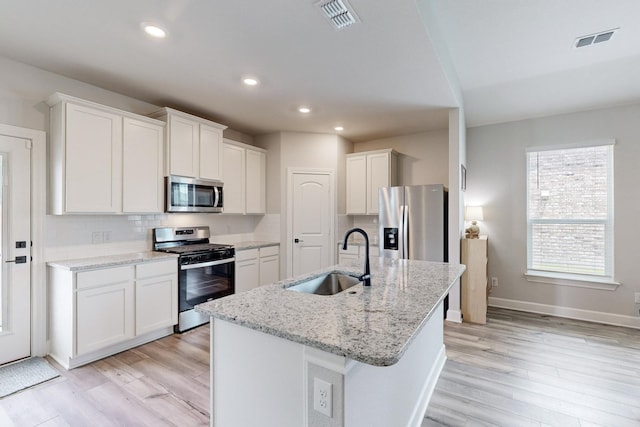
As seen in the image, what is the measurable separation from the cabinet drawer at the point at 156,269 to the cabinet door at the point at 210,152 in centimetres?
115

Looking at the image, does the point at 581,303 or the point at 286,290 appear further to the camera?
the point at 581,303

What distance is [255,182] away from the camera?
4793mm

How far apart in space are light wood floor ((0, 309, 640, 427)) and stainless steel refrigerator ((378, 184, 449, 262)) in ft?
3.60

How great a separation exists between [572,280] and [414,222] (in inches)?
84.7

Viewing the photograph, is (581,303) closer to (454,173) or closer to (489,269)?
(489,269)

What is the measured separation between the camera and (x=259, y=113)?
13.1 ft

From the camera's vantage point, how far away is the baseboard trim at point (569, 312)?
3.69m

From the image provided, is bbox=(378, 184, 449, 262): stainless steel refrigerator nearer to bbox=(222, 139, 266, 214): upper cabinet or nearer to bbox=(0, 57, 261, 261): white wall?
bbox=(222, 139, 266, 214): upper cabinet

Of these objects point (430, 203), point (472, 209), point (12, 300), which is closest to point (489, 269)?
point (472, 209)

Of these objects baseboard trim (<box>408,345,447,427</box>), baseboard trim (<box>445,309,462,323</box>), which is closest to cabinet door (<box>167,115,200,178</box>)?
baseboard trim (<box>408,345,447,427</box>)

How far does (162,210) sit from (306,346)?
297 centimetres

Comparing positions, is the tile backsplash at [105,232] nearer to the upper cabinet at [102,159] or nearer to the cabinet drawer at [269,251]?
the upper cabinet at [102,159]

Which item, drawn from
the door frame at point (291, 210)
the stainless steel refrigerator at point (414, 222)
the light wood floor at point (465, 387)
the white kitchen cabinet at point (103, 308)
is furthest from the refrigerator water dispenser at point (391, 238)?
the white kitchen cabinet at point (103, 308)

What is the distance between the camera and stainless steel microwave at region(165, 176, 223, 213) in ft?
11.5
